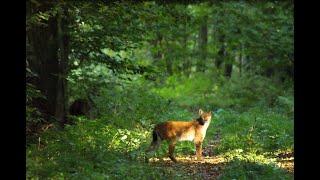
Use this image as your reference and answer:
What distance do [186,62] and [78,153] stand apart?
87.1ft

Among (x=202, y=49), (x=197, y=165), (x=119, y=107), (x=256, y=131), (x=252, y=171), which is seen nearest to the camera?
(x=252, y=171)

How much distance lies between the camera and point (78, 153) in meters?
8.96

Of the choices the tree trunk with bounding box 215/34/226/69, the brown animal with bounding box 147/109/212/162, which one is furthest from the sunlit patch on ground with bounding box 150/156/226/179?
the tree trunk with bounding box 215/34/226/69

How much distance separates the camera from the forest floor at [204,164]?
993 centimetres

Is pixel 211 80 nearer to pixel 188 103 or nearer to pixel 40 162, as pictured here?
pixel 188 103

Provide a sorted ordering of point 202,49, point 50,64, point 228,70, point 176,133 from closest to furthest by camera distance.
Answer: point 176,133 < point 50,64 < point 228,70 < point 202,49

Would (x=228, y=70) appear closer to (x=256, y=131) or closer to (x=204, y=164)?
(x=256, y=131)

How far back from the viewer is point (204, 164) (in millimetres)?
10844

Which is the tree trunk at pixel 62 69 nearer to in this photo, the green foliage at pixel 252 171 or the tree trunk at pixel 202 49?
the green foliage at pixel 252 171

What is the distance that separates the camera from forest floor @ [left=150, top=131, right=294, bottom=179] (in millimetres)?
9930

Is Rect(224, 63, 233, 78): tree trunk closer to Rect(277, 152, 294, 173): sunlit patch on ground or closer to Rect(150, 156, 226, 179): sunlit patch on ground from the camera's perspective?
Rect(277, 152, 294, 173): sunlit patch on ground

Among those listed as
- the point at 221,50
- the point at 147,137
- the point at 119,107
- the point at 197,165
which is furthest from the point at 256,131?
the point at 221,50

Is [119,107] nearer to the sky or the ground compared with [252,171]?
nearer to the sky
